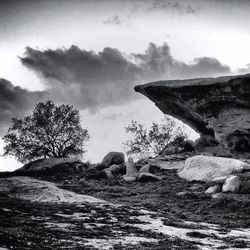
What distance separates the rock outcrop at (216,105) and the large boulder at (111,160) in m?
9.09

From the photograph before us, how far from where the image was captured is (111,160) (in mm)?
34219

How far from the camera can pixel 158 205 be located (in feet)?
60.6

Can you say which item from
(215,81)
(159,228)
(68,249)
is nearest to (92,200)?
(159,228)

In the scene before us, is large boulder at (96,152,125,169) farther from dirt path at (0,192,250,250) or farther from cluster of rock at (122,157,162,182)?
dirt path at (0,192,250,250)

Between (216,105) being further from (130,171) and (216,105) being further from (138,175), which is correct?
(138,175)

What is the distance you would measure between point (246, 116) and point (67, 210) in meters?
25.2

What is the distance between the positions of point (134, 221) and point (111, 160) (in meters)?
21.3

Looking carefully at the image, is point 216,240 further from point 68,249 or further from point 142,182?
point 142,182

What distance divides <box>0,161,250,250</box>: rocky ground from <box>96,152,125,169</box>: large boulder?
1000 cm

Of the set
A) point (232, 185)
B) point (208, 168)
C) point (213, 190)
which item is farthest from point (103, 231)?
point (208, 168)

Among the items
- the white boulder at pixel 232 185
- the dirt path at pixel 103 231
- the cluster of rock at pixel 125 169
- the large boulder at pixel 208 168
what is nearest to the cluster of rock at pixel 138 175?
the cluster of rock at pixel 125 169

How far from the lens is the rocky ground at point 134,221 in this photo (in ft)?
29.0

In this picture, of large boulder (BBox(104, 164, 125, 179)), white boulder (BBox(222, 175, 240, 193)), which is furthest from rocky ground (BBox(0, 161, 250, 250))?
large boulder (BBox(104, 164, 125, 179))

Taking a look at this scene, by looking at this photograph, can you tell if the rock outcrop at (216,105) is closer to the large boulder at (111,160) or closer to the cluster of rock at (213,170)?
the large boulder at (111,160)
